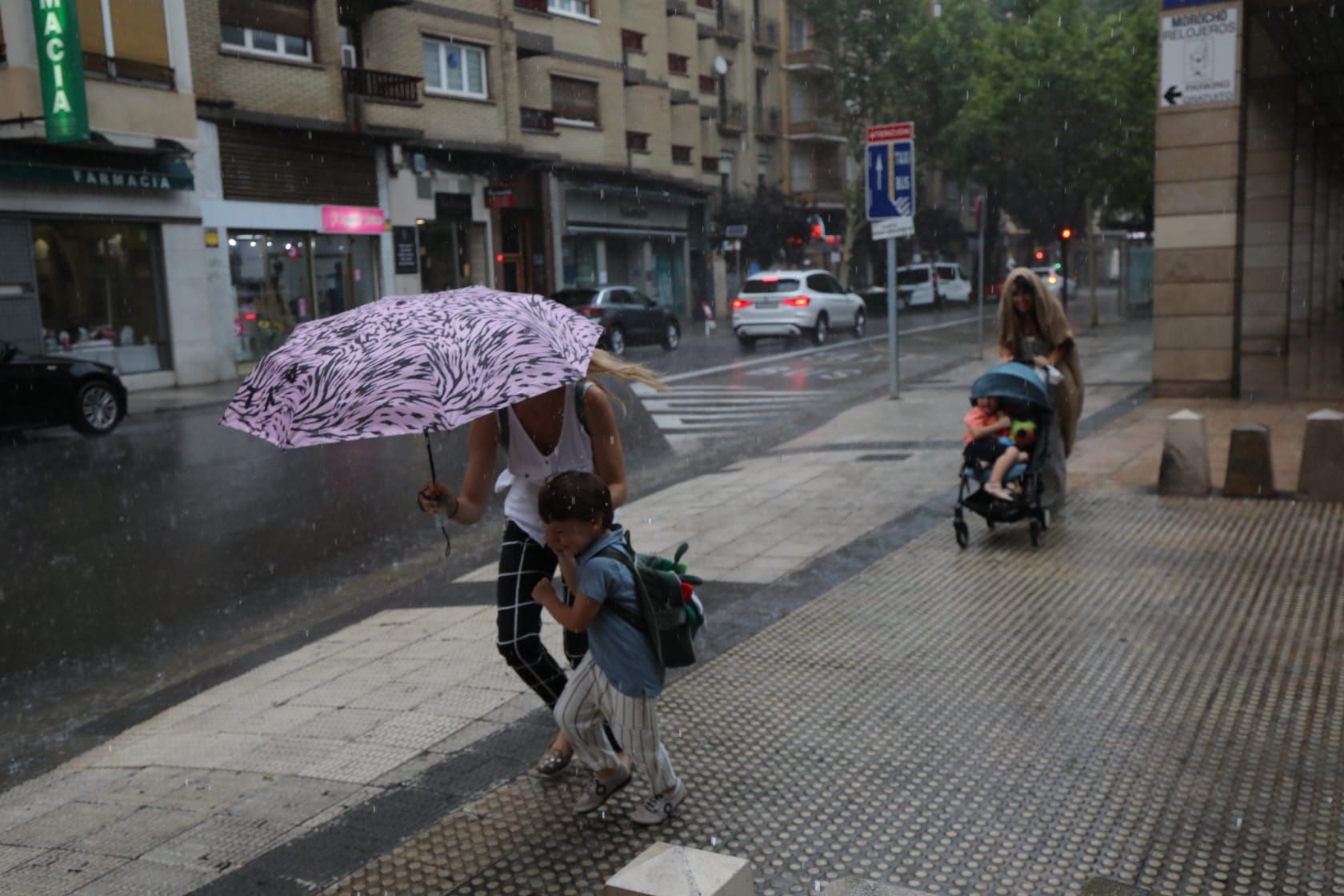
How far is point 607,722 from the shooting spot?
374 centimetres

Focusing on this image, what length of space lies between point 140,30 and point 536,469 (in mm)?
20757

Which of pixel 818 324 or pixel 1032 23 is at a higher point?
pixel 1032 23

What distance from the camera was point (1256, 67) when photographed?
14938 mm

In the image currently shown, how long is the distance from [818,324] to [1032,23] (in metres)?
12.7

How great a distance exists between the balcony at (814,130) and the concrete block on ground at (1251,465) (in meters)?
46.1

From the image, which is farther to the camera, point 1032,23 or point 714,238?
point 714,238

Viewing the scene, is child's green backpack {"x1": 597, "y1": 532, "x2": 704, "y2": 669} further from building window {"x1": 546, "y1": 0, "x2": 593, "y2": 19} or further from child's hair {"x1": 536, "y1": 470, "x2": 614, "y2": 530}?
building window {"x1": 546, "y1": 0, "x2": 593, "y2": 19}

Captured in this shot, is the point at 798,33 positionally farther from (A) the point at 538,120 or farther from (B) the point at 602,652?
(B) the point at 602,652

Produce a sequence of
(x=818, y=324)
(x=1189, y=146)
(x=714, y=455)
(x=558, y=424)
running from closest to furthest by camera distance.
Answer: (x=558, y=424), (x=714, y=455), (x=1189, y=146), (x=818, y=324)

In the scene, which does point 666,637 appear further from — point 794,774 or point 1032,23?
point 1032,23

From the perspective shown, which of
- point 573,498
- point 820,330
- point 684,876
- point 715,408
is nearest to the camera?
point 684,876

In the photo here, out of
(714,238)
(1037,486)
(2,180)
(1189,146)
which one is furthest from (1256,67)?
(714,238)

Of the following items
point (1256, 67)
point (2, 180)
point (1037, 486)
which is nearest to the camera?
point (1037, 486)

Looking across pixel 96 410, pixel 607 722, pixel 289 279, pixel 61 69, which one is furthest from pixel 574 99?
pixel 607 722
